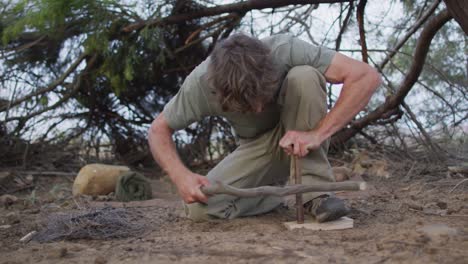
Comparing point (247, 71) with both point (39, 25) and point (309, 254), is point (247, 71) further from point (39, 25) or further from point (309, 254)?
point (39, 25)

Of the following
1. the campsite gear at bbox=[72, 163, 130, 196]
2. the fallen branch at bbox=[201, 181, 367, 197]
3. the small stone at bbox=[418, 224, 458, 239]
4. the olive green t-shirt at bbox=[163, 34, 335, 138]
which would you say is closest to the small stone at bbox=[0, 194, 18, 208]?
the campsite gear at bbox=[72, 163, 130, 196]

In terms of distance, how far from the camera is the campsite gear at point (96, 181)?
3.93 meters

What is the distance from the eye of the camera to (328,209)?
2328 mm

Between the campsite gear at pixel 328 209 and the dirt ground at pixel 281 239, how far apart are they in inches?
3.6

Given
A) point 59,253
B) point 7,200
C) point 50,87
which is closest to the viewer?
point 59,253

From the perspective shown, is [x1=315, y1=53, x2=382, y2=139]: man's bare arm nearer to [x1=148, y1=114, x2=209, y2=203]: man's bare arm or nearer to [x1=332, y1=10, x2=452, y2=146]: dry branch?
[x1=148, y1=114, x2=209, y2=203]: man's bare arm

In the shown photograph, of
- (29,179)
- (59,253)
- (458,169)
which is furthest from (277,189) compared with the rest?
(29,179)

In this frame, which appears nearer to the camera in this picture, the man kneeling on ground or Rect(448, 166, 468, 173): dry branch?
the man kneeling on ground

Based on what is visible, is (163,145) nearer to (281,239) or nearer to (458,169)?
(281,239)

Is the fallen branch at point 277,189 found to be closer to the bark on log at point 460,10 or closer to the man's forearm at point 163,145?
the man's forearm at point 163,145

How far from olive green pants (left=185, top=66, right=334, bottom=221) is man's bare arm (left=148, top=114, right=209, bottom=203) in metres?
0.27

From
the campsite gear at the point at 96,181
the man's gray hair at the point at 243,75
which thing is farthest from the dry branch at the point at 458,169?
the campsite gear at the point at 96,181

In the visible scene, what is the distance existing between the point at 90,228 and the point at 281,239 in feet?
2.96

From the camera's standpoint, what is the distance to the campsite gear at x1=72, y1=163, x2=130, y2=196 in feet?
12.9
